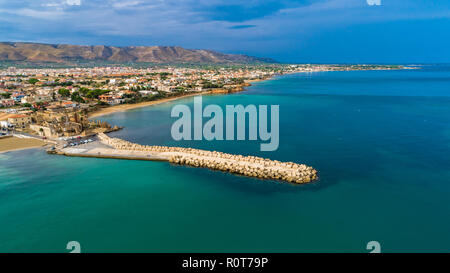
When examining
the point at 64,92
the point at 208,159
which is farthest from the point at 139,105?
the point at 208,159

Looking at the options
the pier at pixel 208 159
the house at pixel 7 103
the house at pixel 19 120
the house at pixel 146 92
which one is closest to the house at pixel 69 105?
the house at pixel 7 103

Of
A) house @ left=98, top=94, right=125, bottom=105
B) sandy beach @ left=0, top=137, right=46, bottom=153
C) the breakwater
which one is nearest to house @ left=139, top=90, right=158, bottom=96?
house @ left=98, top=94, right=125, bottom=105

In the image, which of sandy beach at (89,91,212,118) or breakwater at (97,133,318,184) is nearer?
breakwater at (97,133,318,184)

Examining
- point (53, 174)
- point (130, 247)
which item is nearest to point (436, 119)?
point (130, 247)

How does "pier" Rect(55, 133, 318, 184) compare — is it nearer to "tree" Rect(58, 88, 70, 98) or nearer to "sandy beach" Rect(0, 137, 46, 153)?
"sandy beach" Rect(0, 137, 46, 153)

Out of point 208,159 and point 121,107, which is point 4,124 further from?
point 208,159

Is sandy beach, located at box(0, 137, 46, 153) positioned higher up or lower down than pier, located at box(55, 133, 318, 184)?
higher up
